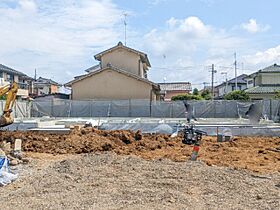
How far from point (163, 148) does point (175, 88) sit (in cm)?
5495

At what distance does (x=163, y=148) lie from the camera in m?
12.5

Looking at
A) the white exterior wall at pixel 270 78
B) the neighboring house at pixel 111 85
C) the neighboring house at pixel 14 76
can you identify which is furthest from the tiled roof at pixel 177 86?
the neighboring house at pixel 111 85

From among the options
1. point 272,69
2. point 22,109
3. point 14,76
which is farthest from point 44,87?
point 272,69

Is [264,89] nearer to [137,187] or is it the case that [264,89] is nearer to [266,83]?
[266,83]

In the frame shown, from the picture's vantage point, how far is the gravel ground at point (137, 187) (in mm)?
5672

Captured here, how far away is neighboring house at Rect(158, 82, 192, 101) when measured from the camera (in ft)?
213

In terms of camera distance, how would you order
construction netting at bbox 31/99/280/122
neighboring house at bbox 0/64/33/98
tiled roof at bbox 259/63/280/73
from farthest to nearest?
neighboring house at bbox 0/64/33/98 → tiled roof at bbox 259/63/280/73 → construction netting at bbox 31/99/280/122

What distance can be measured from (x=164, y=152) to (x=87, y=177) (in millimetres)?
4487

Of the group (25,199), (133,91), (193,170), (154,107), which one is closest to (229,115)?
(154,107)

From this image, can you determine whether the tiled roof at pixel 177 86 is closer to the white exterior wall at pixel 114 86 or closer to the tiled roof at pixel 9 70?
the tiled roof at pixel 9 70

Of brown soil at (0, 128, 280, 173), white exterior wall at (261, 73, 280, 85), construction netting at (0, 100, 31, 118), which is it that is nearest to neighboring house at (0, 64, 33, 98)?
construction netting at (0, 100, 31, 118)

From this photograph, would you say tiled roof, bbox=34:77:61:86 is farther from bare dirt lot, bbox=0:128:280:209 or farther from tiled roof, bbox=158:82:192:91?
bare dirt lot, bbox=0:128:280:209

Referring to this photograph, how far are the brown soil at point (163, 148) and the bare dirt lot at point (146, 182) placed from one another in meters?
0.03

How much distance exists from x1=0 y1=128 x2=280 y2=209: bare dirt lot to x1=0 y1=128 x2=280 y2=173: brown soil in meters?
0.03
